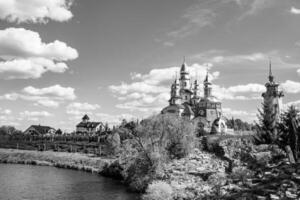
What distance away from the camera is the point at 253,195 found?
2256 cm

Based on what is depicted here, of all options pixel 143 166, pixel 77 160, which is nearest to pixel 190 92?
pixel 77 160

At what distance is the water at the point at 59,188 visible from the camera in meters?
31.5

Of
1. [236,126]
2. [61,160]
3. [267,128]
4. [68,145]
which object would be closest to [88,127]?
[68,145]

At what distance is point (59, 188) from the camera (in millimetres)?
35906

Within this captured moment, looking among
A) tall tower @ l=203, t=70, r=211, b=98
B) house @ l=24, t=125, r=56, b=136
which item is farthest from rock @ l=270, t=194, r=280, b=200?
house @ l=24, t=125, r=56, b=136

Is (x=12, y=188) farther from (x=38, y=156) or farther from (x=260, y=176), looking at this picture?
(x=38, y=156)

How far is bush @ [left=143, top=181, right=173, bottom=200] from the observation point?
28056mm

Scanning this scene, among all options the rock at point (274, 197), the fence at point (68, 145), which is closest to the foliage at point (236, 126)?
the fence at point (68, 145)

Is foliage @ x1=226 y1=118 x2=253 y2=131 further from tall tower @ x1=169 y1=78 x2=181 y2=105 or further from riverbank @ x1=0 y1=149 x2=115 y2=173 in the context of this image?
riverbank @ x1=0 y1=149 x2=115 y2=173

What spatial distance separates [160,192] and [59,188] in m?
13.9

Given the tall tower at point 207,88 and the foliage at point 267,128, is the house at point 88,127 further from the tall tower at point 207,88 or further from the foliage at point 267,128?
the foliage at point 267,128

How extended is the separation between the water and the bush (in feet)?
10.7

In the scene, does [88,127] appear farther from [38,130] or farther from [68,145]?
[68,145]

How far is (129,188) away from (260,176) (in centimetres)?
1562
